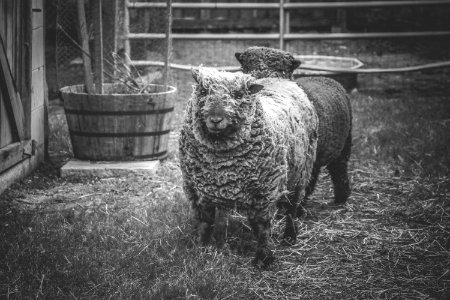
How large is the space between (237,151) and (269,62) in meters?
1.15

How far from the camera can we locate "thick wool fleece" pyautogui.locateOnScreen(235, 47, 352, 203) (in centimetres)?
415

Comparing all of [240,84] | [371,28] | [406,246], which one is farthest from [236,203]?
[371,28]

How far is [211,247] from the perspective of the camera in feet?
11.7

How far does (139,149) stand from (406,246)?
276 cm

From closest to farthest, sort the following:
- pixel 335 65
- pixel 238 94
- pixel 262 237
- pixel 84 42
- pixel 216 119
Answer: pixel 216 119 → pixel 238 94 → pixel 262 237 → pixel 84 42 → pixel 335 65

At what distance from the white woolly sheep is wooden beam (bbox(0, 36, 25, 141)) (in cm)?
208

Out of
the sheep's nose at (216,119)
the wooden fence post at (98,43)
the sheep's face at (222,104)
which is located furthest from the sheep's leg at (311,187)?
the wooden fence post at (98,43)

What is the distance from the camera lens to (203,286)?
309cm

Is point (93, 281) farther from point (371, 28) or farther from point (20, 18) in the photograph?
point (371, 28)

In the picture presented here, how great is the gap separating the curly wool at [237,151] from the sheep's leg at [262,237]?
5 centimetres

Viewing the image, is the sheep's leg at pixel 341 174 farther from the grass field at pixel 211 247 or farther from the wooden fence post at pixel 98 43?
the wooden fence post at pixel 98 43

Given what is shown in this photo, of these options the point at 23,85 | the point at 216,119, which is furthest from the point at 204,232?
the point at 23,85

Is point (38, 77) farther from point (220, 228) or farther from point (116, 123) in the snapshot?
point (220, 228)

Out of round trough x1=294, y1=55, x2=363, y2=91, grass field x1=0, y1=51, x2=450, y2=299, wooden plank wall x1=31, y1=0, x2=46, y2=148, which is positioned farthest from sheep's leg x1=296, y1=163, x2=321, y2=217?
round trough x1=294, y1=55, x2=363, y2=91
